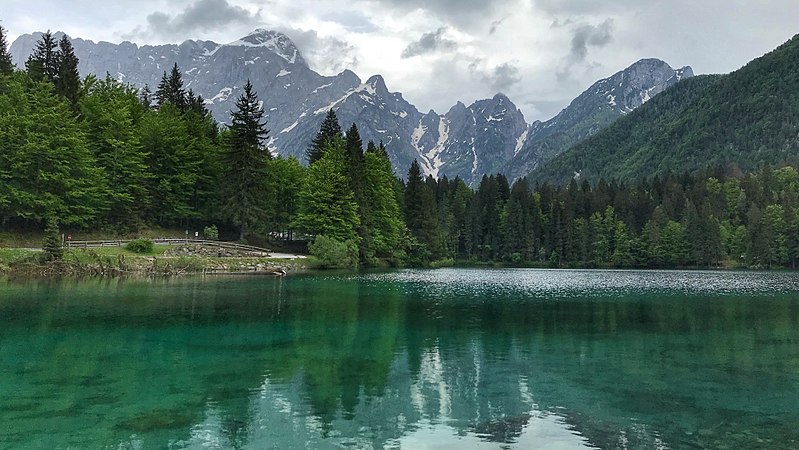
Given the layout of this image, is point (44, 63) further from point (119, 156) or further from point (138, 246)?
point (138, 246)

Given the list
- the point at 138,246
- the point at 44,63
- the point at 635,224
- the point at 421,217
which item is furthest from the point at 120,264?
the point at 635,224

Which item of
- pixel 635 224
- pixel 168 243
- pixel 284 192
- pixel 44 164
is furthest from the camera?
pixel 635 224

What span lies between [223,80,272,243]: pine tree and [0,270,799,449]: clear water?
37697mm

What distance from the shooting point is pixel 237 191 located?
7162 cm

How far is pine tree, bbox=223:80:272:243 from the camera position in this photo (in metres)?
71.4

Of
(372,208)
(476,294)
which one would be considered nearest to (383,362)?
(476,294)

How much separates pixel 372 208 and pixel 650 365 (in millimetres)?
69543

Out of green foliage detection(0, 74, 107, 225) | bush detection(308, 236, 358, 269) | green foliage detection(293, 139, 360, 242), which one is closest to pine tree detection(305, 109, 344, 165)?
green foliage detection(293, 139, 360, 242)

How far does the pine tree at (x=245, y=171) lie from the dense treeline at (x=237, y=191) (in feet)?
0.61

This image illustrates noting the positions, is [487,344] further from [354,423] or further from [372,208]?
[372,208]

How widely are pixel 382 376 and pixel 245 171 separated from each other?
196 feet

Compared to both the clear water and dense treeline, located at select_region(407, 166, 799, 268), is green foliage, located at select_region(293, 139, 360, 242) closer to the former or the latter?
the clear water

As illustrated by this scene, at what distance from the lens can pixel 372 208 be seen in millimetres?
87375

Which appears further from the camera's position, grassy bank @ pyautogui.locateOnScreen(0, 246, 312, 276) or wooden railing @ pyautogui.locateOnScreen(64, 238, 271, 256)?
wooden railing @ pyautogui.locateOnScreen(64, 238, 271, 256)
